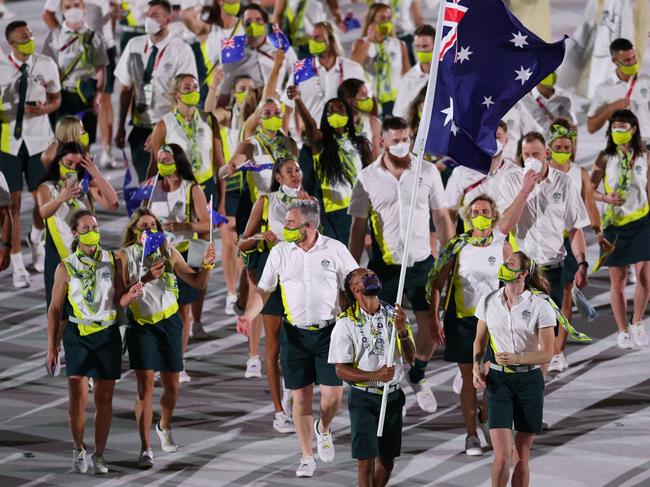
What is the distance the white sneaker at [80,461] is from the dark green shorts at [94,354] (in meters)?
0.51

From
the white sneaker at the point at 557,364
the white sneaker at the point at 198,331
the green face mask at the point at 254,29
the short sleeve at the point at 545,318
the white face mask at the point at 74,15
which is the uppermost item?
the white face mask at the point at 74,15

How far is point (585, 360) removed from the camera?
48.2ft

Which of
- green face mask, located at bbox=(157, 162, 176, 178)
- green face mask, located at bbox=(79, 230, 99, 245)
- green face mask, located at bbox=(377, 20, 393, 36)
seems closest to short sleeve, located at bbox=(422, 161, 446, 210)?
green face mask, located at bbox=(157, 162, 176, 178)

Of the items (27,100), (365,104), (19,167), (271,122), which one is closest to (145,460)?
(271,122)

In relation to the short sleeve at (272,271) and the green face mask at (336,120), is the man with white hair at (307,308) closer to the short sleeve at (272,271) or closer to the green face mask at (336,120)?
the short sleeve at (272,271)

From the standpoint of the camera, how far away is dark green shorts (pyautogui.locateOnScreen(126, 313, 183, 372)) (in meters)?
12.6

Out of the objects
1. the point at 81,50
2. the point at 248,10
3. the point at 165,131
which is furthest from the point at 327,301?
the point at 81,50

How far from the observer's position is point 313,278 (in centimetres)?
1241

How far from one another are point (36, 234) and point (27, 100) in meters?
1.18

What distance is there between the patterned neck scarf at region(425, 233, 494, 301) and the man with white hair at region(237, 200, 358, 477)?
598 mm

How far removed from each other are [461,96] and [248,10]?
18.8ft

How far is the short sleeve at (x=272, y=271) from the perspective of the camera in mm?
12562

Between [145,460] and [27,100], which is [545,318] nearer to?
[145,460]

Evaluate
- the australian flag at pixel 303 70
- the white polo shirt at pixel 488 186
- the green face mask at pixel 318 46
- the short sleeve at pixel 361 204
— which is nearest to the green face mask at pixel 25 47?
the australian flag at pixel 303 70
